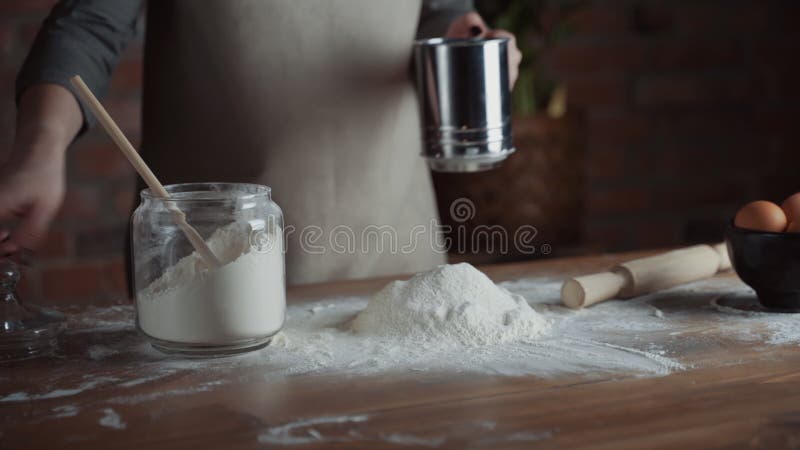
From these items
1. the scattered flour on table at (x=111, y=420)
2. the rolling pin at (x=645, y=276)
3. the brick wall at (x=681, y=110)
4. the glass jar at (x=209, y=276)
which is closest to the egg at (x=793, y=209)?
the rolling pin at (x=645, y=276)

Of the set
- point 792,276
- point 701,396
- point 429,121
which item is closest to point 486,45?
point 429,121

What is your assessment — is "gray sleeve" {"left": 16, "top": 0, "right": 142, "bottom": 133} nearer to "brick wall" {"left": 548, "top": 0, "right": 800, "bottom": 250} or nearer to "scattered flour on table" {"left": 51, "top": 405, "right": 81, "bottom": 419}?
"scattered flour on table" {"left": 51, "top": 405, "right": 81, "bottom": 419}

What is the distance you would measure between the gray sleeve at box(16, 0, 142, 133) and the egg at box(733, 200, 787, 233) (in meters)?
0.77

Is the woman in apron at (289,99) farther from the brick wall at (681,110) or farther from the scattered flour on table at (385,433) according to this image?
the brick wall at (681,110)

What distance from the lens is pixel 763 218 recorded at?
1.02 m

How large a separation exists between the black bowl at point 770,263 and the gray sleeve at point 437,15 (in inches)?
23.3

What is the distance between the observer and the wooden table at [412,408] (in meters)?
0.70

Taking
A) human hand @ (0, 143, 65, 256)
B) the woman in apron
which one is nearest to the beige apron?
the woman in apron

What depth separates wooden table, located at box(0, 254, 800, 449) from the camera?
2.29ft

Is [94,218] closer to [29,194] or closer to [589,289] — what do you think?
[29,194]

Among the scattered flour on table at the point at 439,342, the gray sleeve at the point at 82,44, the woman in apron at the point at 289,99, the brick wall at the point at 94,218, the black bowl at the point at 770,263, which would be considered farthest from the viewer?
the brick wall at the point at 94,218

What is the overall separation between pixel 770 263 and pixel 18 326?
731 mm

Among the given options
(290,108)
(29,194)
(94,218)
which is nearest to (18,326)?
(29,194)

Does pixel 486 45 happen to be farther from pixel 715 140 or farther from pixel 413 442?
pixel 715 140
